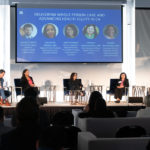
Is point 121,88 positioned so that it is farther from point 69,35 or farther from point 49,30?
point 49,30

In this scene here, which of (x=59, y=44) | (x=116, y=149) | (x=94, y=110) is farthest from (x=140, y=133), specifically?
(x=59, y=44)

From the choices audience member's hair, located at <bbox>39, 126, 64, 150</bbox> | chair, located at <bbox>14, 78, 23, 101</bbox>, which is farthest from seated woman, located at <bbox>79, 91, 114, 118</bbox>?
chair, located at <bbox>14, 78, 23, 101</bbox>

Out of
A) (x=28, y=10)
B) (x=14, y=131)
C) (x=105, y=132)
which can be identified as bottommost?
(x=105, y=132)

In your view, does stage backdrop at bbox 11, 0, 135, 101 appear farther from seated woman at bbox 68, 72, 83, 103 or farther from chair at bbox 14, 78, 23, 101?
Result: seated woman at bbox 68, 72, 83, 103

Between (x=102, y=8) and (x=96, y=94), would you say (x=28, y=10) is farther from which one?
(x=96, y=94)

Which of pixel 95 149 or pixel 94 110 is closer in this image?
pixel 95 149

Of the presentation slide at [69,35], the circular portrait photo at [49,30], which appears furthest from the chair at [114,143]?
the circular portrait photo at [49,30]

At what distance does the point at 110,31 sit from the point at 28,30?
211cm

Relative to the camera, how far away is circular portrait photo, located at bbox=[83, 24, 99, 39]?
1024 centimetres

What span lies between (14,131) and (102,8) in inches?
325

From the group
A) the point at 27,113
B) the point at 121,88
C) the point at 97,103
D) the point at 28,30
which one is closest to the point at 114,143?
the point at 27,113

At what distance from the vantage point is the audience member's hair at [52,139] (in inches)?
80.0

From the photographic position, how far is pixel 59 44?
33.3 ft

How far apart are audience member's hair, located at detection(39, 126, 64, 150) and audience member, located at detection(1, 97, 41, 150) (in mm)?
217
